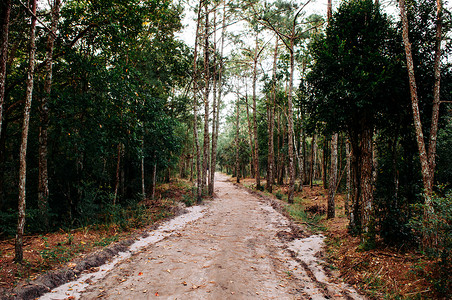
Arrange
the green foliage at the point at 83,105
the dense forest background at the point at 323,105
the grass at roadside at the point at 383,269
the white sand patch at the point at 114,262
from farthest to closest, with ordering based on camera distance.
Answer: the green foliage at the point at 83,105, the dense forest background at the point at 323,105, the white sand patch at the point at 114,262, the grass at roadside at the point at 383,269

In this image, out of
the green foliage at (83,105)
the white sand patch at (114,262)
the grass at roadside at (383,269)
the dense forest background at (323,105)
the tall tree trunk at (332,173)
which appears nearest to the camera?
the grass at roadside at (383,269)

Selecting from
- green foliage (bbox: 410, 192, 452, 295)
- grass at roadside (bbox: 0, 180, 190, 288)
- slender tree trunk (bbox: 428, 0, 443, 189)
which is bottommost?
grass at roadside (bbox: 0, 180, 190, 288)

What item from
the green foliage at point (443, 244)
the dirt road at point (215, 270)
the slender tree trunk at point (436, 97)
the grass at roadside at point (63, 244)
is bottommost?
the dirt road at point (215, 270)

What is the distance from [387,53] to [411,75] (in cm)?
132

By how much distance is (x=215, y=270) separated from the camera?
16.5 feet

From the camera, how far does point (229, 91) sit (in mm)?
22484

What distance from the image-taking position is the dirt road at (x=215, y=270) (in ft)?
13.6

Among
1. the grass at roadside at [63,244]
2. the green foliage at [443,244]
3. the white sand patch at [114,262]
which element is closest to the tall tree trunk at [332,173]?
the green foliage at [443,244]

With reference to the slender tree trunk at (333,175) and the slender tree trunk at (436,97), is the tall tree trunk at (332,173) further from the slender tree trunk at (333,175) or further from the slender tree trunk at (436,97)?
the slender tree trunk at (436,97)

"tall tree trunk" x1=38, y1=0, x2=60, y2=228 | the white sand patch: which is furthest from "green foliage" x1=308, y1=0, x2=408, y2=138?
"tall tree trunk" x1=38, y1=0, x2=60, y2=228

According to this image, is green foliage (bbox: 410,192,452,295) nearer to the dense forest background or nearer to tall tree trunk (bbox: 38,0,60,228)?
the dense forest background

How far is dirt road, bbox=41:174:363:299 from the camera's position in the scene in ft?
13.6

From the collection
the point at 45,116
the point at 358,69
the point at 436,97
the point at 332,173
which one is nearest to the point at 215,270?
the point at 358,69

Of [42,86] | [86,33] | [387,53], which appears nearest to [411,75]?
[387,53]
